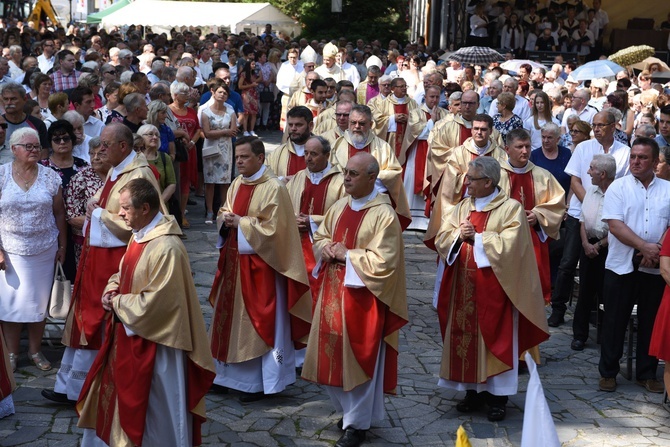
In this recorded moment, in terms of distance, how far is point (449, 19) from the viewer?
3052 cm

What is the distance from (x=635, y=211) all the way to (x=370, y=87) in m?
9.31

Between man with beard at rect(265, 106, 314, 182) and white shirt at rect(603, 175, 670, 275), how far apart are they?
265 centimetres

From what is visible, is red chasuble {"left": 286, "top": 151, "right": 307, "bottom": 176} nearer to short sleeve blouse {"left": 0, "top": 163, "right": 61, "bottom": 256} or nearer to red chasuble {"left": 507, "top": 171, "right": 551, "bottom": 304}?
red chasuble {"left": 507, "top": 171, "right": 551, "bottom": 304}

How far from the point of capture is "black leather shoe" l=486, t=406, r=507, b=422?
23.7 ft

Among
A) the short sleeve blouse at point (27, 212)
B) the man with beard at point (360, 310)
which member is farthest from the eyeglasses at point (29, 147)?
the man with beard at point (360, 310)

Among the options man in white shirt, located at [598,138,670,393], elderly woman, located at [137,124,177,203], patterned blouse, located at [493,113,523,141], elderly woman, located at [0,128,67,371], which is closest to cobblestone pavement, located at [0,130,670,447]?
man in white shirt, located at [598,138,670,393]

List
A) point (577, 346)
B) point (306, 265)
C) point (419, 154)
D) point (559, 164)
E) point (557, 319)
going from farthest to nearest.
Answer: point (419, 154)
point (559, 164)
point (557, 319)
point (577, 346)
point (306, 265)

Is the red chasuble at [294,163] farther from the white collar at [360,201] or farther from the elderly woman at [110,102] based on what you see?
the white collar at [360,201]

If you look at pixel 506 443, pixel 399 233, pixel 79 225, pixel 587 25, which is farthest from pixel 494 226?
pixel 587 25

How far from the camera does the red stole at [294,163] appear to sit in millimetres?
9461

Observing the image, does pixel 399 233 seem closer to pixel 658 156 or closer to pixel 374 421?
pixel 374 421

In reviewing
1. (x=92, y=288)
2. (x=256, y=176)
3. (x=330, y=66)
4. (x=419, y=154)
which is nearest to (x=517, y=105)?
(x=419, y=154)

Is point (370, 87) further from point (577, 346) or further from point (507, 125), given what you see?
point (577, 346)

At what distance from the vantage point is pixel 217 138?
13094mm
